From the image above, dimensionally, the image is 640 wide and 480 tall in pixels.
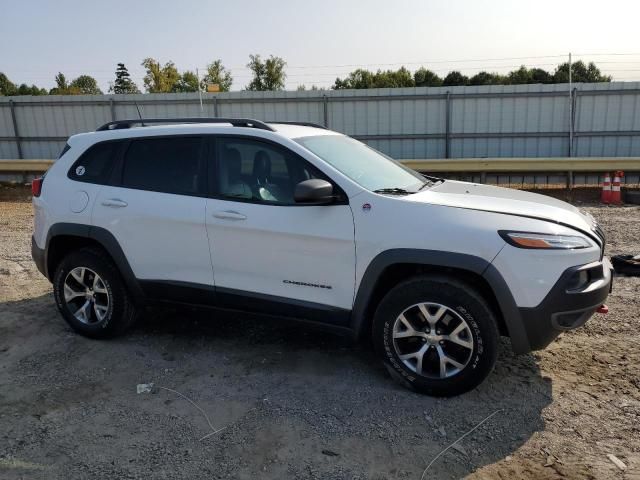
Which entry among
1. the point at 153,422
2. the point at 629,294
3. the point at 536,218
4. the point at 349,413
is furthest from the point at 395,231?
the point at 629,294

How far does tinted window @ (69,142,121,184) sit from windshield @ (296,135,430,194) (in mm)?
1710

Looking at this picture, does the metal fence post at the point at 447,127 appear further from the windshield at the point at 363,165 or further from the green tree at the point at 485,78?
the green tree at the point at 485,78

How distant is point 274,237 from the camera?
373 centimetres

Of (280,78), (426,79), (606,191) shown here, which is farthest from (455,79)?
(606,191)

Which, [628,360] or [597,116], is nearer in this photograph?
[628,360]

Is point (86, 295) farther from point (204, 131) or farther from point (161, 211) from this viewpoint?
point (204, 131)

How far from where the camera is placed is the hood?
3447mm

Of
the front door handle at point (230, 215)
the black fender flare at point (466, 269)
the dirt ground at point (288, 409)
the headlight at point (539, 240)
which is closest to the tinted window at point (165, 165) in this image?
the front door handle at point (230, 215)

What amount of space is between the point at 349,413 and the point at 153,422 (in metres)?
1.23

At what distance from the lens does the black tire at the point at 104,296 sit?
4430mm

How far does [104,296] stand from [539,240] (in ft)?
11.3

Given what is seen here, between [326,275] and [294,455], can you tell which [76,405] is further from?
[326,275]

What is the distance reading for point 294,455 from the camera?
9.75 feet

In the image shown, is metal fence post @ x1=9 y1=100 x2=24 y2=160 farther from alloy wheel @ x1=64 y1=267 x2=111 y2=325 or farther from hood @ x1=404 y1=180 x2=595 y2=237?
hood @ x1=404 y1=180 x2=595 y2=237
